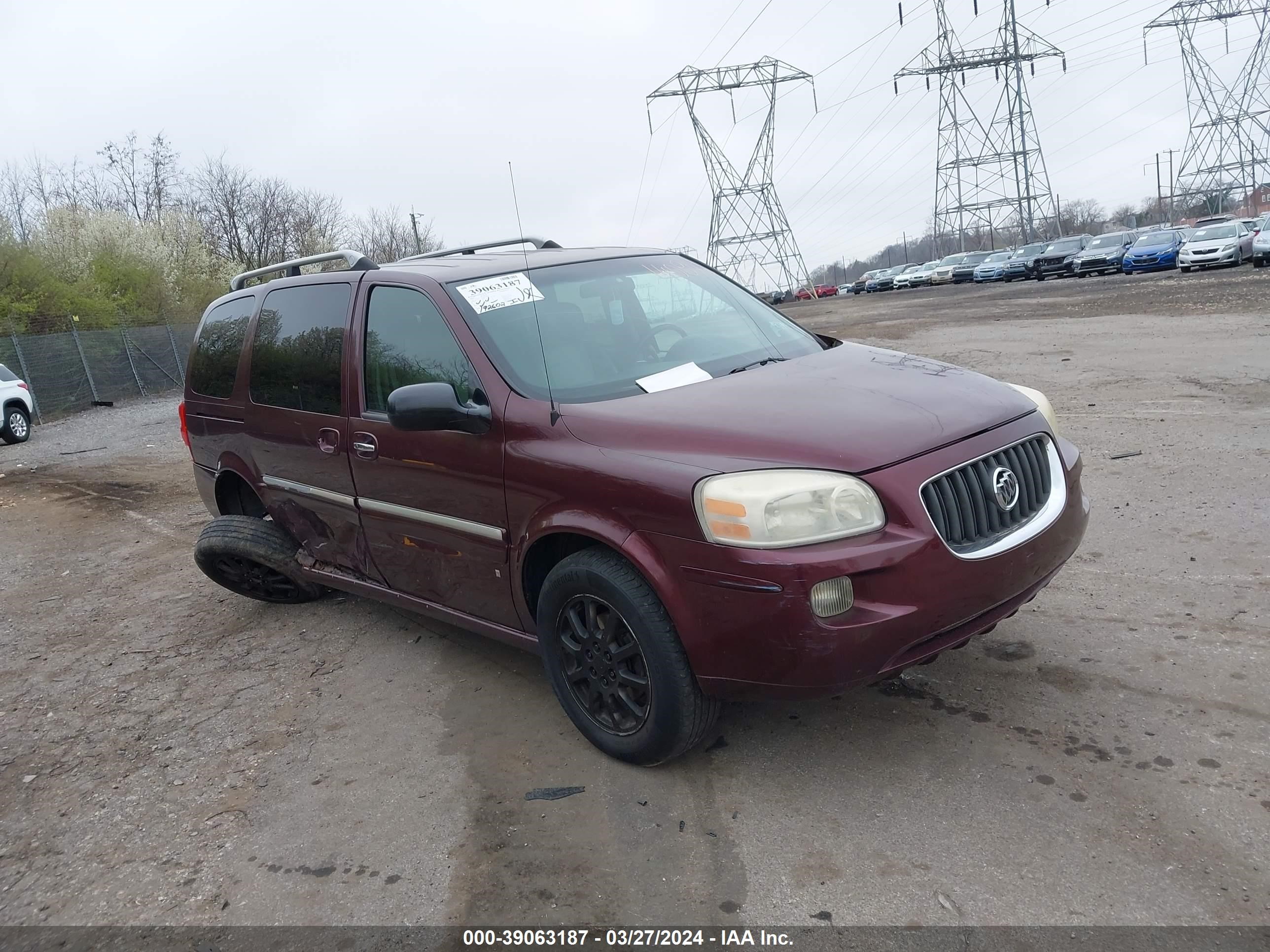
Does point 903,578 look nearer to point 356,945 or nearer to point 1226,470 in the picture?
point 356,945

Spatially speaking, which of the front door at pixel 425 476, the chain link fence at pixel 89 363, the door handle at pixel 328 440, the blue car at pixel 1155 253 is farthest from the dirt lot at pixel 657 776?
the blue car at pixel 1155 253

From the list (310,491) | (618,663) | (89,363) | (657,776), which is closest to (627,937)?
(657,776)

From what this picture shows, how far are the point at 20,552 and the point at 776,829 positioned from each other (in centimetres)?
774

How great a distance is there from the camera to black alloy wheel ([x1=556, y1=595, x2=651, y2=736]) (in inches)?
129

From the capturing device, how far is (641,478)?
311 cm

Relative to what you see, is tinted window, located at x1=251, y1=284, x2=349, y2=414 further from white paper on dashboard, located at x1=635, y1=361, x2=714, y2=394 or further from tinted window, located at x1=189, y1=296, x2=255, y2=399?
white paper on dashboard, located at x1=635, y1=361, x2=714, y2=394

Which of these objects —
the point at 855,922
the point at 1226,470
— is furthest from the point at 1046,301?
the point at 855,922

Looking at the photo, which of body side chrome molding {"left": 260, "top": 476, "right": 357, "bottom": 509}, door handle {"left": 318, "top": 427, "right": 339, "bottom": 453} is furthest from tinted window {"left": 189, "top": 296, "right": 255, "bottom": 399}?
door handle {"left": 318, "top": 427, "right": 339, "bottom": 453}

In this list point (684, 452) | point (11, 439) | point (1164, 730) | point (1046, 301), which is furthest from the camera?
point (1046, 301)

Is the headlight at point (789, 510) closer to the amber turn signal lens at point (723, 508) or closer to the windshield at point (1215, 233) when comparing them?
the amber turn signal lens at point (723, 508)

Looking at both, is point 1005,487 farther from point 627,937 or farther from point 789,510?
point 627,937

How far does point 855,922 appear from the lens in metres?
2.55

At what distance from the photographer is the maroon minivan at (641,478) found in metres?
2.89

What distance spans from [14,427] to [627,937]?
811 inches
